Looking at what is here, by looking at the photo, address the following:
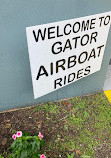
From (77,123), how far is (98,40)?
1.31 meters

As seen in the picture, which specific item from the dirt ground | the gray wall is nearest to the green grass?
the dirt ground

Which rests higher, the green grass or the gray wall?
the gray wall

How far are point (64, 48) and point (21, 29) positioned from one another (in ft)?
1.82

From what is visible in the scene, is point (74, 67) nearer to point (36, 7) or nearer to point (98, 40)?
point (98, 40)

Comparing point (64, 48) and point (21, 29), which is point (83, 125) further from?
point (21, 29)

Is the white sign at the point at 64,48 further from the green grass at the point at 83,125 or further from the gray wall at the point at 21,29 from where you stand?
the green grass at the point at 83,125

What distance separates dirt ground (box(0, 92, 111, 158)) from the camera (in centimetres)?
214

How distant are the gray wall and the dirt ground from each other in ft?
0.61

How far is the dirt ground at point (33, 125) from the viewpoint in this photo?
7.03 ft

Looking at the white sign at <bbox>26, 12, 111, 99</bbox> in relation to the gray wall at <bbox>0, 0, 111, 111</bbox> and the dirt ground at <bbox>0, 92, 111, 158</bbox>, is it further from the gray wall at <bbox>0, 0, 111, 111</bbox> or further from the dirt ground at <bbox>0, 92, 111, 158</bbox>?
the dirt ground at <bbox>0, 92, 111, 158</bbox>

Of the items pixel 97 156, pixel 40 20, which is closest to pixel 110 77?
pixel 97 156

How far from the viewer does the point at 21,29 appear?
1780mm

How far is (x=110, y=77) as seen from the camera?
3309 mm

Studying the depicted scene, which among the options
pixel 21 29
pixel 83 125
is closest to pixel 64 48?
pixel 21 29
